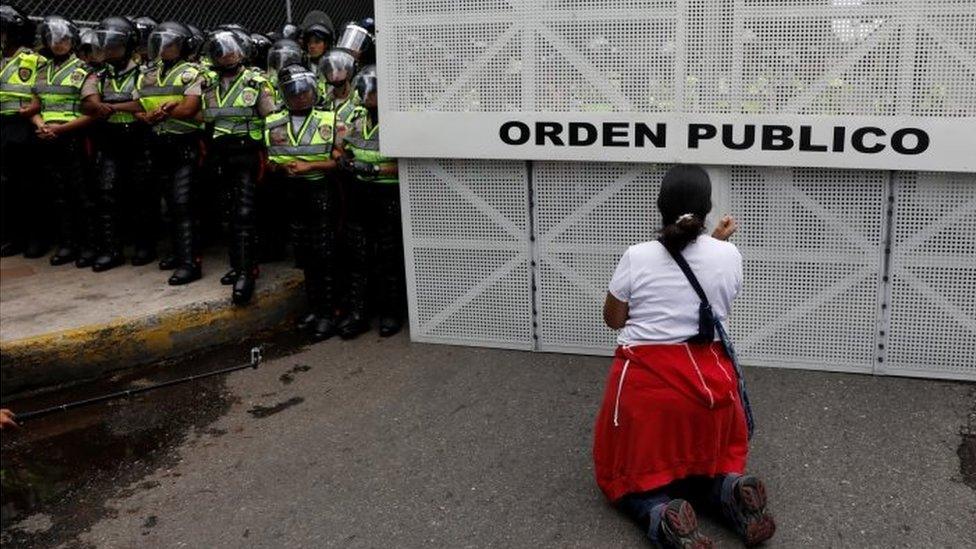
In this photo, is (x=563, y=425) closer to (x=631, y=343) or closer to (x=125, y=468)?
(x=631, y=343)

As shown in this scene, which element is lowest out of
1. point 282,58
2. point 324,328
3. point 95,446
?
point 95,446

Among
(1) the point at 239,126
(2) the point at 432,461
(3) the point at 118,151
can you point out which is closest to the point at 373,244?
(1) the point at 239,126

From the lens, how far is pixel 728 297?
379 centimetres

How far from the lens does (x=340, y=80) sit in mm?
6645

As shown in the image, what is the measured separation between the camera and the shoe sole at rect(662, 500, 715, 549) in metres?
3.57

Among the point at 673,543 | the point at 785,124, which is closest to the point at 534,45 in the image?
the point at 785,124

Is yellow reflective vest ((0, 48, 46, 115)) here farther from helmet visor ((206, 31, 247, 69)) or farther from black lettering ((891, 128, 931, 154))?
black lettering ((891, 128, 931, 154))

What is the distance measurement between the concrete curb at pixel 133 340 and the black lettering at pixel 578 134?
9.09ft

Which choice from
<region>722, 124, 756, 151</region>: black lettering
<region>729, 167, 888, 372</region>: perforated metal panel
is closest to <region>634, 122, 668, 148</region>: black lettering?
<region>722, 124, 756, 151</region>: black lettering

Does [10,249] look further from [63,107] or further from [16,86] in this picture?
[63,107]

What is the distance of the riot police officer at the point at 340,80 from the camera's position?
21.5 ft

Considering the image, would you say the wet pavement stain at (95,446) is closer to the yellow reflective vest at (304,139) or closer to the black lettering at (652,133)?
the yellow reflective vest at (304,139)

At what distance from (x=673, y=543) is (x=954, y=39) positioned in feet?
10.6

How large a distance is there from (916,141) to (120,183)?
6103 mm
